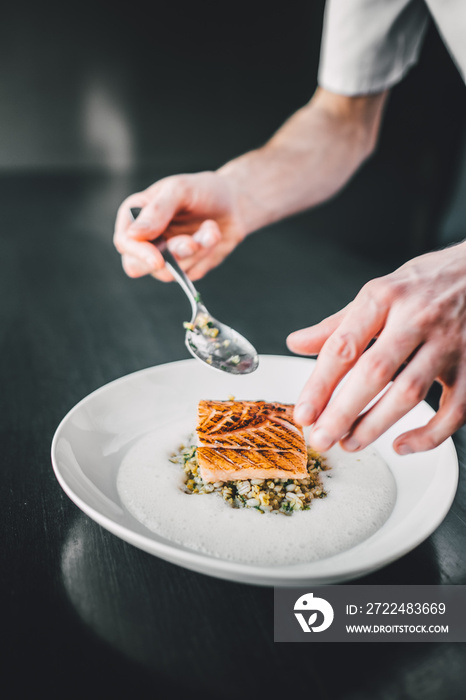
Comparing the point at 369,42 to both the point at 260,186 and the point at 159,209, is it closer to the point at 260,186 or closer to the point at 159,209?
the point at 260,186

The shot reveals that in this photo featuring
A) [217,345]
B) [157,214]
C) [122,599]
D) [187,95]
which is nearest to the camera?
[122,599]

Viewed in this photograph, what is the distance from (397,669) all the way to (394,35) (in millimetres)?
1993

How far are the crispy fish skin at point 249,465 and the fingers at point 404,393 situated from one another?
0.11m

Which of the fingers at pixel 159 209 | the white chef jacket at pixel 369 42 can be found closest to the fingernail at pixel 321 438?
the fingers at pixel 159 209

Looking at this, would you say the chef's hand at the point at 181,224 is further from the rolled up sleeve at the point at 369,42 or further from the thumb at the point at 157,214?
the rolled up sleeve at the point at 369,42

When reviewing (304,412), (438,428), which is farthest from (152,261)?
(438,428)

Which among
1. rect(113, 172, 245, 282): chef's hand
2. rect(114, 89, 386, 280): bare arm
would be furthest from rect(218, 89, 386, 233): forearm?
rect(113, 172, 245, 282): chef's hand

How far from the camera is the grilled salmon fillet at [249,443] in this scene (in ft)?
2.73

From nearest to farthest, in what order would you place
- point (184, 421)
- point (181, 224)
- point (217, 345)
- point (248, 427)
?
point (248, 427)
point (184, 421)
point (217, 345)
point (181, 224)

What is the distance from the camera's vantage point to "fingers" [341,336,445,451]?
74 centimetres

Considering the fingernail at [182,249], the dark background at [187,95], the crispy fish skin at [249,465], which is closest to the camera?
the crispy fish skin at [249,465]

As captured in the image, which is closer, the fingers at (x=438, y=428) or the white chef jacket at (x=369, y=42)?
the fingers at (x=438, y=428)

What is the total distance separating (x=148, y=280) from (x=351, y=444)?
1.42 meters

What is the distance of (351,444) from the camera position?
78cm
